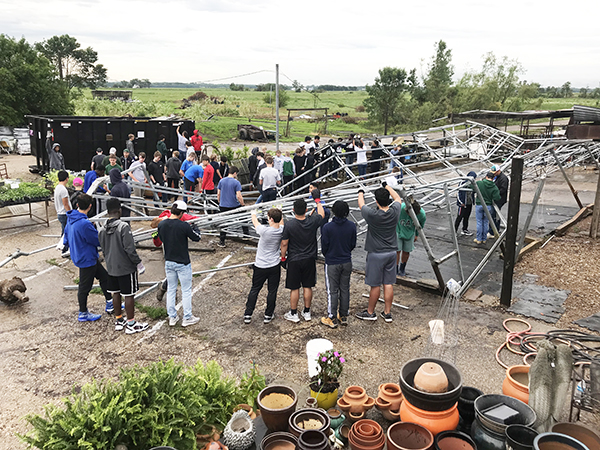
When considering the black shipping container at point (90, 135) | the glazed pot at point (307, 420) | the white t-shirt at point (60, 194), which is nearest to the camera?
the glazed pot at point (307, 420)

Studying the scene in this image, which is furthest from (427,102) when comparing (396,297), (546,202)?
(396,297)

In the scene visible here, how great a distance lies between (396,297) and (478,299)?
1.49 m

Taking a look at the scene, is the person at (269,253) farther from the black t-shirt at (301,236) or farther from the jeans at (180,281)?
the jeans at (180,281)

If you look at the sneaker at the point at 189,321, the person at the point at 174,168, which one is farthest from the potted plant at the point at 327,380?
the person at the point at 174,168

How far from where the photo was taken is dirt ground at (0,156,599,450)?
226 inches

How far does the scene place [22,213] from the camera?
1284 cm

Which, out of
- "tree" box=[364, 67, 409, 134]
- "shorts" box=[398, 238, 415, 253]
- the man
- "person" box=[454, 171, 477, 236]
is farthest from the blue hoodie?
"tree" box=[364, 67, 409, 134]

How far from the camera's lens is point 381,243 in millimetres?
7043

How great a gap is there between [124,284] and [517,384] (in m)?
5.54

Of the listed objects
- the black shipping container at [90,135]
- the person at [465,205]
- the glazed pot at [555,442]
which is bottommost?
the glazed pot at [555,442]

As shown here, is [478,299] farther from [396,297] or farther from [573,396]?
[573,396]

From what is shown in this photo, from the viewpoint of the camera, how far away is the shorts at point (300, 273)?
23.0 ft

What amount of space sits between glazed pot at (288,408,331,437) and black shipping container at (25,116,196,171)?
49.9 feet

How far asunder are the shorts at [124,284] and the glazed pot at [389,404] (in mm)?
4091
